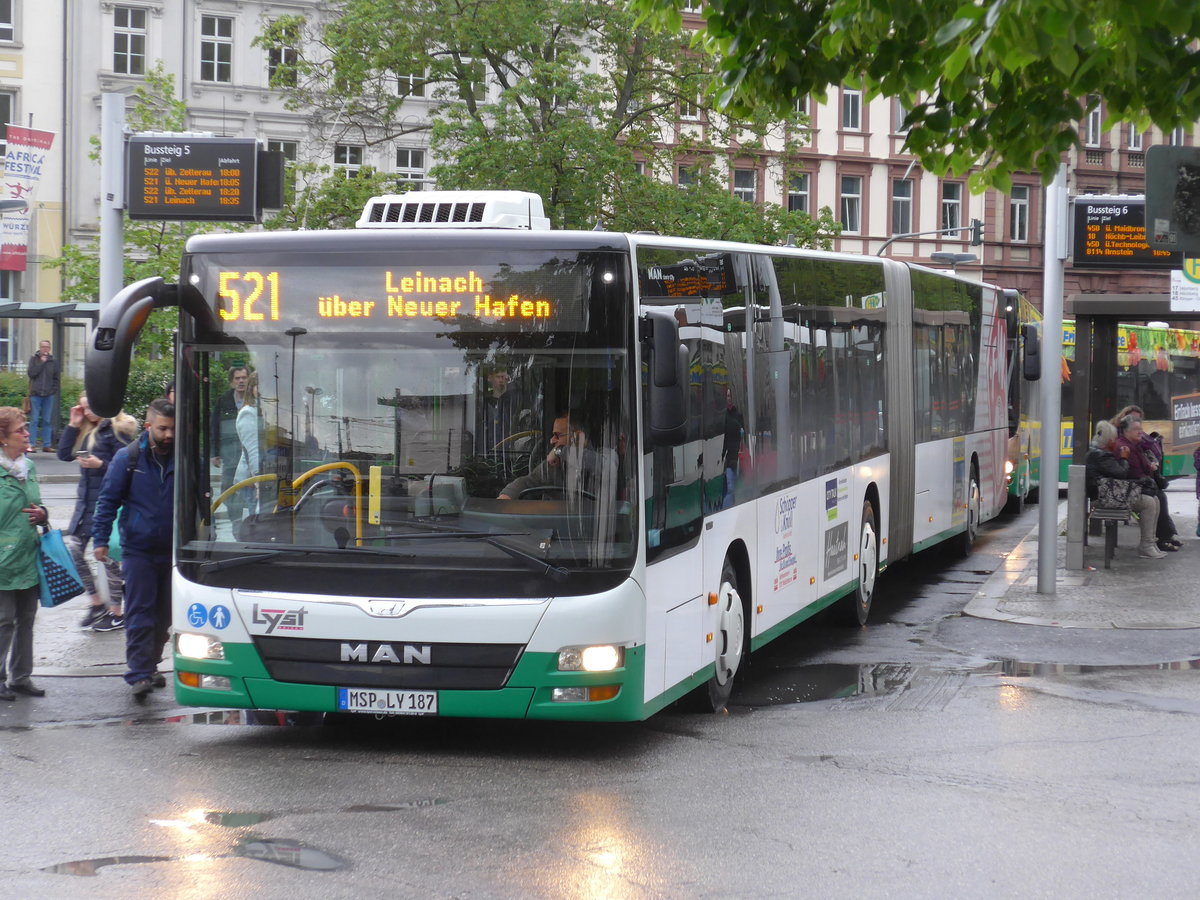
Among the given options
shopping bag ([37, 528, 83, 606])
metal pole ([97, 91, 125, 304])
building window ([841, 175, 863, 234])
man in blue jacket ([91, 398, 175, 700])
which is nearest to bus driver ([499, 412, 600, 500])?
man in blue jacket ([91, 398, 175, 700])

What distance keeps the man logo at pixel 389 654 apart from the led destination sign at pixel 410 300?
1524 mm

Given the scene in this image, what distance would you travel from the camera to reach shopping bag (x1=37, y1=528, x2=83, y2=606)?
975 centimetres

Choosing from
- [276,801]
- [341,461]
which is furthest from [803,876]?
[341,461]

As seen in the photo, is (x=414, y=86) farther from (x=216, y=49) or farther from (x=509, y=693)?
(x=509, y=693)

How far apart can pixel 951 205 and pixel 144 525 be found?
182ft

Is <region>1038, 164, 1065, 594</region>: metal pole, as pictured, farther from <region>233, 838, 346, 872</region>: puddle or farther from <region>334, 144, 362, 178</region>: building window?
<region>334, 144, 362, 178</region>: building window

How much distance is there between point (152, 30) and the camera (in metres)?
44.8

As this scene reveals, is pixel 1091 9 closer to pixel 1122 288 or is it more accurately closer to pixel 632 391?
pixel 632 391

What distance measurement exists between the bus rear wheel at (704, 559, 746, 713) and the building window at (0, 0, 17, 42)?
1505 inches

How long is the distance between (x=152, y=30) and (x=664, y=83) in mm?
16281

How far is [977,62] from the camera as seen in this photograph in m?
6.29

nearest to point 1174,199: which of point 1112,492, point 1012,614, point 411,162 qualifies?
point 1012,614

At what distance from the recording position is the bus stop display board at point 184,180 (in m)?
15.0

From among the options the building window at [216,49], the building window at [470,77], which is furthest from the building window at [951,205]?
the building window at [470,77]
